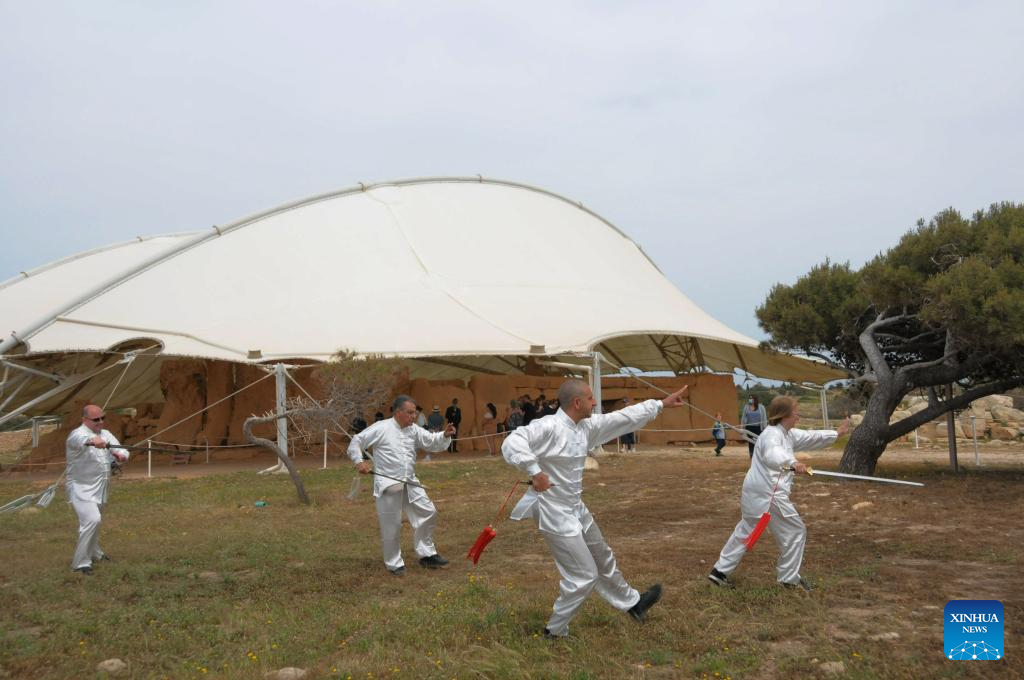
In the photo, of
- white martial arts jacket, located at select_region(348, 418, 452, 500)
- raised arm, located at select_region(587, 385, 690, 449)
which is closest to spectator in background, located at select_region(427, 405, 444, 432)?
white martial arts jacket, located at select_region(348, 418, 452, 500)

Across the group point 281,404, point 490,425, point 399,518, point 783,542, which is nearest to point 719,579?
point 783,542

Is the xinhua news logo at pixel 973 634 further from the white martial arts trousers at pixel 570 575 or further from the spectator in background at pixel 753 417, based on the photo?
the spectator in background at pixel 753 417

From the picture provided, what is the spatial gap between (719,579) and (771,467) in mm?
921

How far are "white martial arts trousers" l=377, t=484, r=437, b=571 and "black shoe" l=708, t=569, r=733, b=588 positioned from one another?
101 inches

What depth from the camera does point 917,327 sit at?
13.1 metres

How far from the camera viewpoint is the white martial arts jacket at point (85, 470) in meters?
7.70

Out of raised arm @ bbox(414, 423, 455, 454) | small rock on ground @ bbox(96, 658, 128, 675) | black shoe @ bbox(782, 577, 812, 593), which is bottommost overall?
small rock on ground @ bbox(96, 658, 128, 675)

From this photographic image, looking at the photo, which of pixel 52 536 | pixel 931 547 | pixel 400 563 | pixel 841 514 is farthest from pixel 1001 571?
pixel 52 536

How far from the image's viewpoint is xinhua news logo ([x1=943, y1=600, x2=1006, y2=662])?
4359 mm

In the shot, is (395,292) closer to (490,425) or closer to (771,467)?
(490,425)

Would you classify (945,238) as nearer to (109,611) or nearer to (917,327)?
(917,327)

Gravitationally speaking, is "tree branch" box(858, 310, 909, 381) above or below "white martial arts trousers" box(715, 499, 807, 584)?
above

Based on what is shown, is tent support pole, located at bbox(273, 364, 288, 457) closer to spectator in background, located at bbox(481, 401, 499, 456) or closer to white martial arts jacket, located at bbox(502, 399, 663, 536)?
spectator in background, located at bbox(481, 401, 499, 456)

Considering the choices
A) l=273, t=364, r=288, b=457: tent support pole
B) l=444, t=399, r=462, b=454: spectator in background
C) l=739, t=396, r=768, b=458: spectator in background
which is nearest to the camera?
l=273, t=364, r=288, b=457: tent support pole
